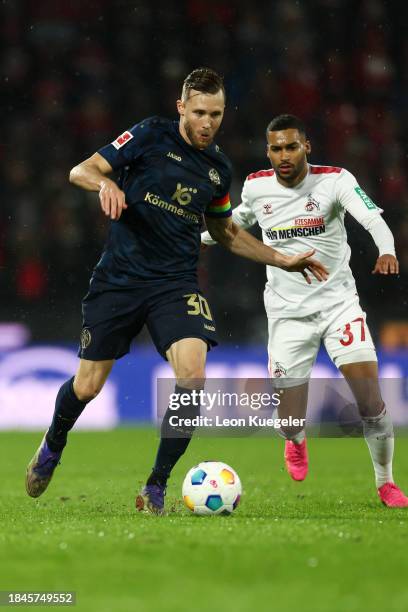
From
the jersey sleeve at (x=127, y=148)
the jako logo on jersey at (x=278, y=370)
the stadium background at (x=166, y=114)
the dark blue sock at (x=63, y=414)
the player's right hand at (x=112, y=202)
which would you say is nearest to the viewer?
the player's right hand at (x=112, y=202)

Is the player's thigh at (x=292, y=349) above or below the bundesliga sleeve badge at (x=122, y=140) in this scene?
below

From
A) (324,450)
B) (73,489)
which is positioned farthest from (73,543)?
(324,450)

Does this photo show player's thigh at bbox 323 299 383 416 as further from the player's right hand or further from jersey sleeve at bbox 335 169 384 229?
the player's right hand

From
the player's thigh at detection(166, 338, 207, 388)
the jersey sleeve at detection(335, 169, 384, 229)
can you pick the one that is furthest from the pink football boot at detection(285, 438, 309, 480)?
the player's thigh at detection(166, 338, 207, 388)

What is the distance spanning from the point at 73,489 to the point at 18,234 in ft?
21.4

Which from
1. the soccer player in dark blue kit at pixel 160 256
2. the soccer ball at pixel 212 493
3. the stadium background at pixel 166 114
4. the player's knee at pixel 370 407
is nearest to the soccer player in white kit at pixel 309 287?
the player's knee at pixel 370 407

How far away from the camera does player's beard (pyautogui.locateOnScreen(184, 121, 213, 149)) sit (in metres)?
5.64

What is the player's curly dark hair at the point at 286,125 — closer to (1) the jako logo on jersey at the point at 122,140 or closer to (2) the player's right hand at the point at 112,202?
(1) the jako logo on jersey at the point at 122,140

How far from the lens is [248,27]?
52.3 ft

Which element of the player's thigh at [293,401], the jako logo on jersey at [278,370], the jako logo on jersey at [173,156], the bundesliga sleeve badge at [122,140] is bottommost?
the player's thigh at [293,401]

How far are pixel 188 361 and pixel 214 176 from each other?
3.41 ft

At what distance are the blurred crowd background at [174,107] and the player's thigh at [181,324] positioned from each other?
6.38 metres

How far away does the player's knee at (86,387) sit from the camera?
227 inches

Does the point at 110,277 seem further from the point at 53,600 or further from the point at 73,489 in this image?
the point at 53,600
